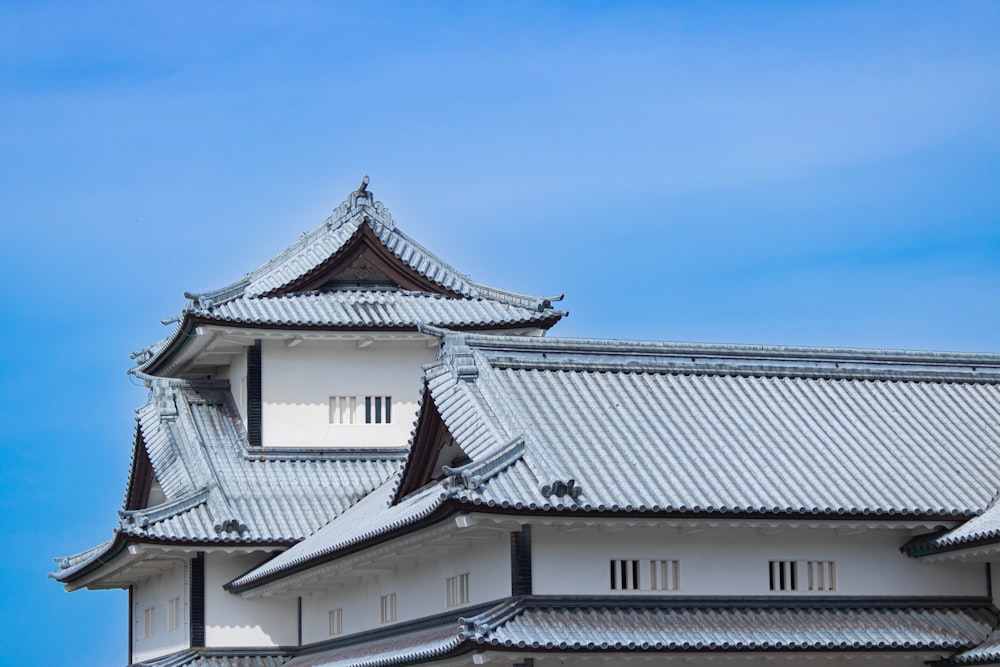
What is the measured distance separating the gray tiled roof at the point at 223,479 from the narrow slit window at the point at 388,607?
174 inches

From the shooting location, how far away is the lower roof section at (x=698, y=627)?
996 inches

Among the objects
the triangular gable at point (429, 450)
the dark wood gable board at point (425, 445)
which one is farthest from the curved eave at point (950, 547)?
the dark wood gable board at point (425, 445)

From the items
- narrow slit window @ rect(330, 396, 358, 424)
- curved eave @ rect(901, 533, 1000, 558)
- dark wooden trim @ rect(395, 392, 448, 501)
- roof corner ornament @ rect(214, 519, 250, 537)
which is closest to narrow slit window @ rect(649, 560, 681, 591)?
curved eave @ rect(901, 533, 1000, 558)

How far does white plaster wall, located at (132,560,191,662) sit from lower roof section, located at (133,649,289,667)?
1.47ft

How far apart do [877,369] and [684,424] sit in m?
5.21

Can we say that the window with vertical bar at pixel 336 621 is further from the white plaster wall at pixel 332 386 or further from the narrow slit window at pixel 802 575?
the narrow slit window at pixel 802 575

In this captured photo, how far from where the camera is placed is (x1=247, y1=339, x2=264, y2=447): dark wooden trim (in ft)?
128

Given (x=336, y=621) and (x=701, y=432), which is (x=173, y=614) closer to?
(x=336, y=621)

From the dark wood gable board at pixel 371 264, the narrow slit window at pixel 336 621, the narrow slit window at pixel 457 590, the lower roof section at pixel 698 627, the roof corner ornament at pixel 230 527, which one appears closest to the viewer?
the lower roof section at pixel 698 627

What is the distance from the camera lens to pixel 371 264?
41125 millimetres

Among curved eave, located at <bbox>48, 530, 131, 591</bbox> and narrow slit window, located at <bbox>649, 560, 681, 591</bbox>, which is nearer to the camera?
narrow slit window, located at <bbox>649, 560, 681, 591</bbox>

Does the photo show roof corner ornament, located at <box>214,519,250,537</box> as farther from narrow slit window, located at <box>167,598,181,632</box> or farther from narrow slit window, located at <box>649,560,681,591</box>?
narrow slit window, located at <box>649,560,681,591</box>

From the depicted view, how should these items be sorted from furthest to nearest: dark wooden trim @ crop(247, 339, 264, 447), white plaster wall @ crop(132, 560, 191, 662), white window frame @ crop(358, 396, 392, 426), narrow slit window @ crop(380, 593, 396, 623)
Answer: white window frame @ crop(358, 396, 392, 426), dark wooden trim @ crop(247, 339, 264, 447), white plaster wall @ crop(132, 560, 191, 662), narrow slit window @ crop(380, 593, 396, 623)

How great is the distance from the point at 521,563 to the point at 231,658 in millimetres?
12400
